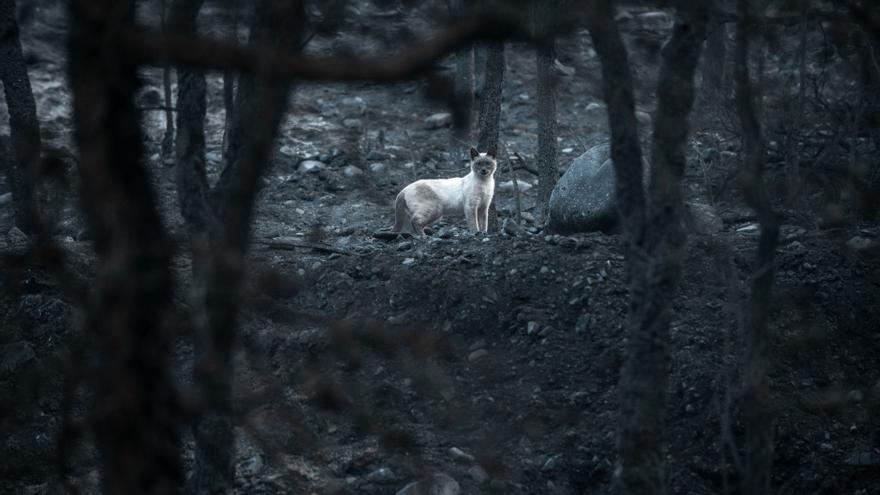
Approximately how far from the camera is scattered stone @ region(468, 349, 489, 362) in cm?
1006

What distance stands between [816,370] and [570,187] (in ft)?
10.7

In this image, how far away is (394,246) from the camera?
11.8 metres

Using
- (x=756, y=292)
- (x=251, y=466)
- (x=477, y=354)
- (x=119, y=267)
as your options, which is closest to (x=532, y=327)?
(x=477, y=354)

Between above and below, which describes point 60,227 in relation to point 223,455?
below

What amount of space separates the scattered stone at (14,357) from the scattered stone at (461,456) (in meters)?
4.21

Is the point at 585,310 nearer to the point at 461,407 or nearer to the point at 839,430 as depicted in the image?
the point at 461,407

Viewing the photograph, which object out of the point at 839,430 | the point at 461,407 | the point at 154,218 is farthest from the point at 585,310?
the point at 154,218

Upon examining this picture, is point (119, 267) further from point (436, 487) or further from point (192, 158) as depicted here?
point (436, 487)

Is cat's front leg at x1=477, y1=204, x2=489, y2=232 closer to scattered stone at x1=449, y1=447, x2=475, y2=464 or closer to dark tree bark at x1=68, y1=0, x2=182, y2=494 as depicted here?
scattered stone at x1=449, y1=447, x2=475, y2=464

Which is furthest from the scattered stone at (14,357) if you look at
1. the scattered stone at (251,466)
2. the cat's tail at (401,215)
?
the cat's tail at (401,215)

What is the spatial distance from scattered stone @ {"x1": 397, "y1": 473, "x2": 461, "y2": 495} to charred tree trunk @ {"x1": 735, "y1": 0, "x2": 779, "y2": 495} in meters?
2.35

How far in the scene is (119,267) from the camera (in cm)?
434

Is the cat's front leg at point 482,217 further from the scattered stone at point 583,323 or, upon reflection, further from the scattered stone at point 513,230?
the scattered stone at point 583,323

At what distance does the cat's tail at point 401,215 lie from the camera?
523 inches
